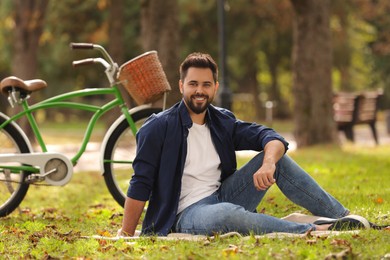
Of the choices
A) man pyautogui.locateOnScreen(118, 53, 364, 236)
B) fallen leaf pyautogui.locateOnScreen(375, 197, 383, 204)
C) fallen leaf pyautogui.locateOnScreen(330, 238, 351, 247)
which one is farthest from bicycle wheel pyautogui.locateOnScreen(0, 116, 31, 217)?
fallen leaf pyautogui.locateOnScreen(330, 238, 351, 247)

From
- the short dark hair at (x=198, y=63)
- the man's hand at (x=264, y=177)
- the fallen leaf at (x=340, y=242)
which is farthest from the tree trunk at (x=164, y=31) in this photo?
the fallen leaf at (x=340, y=242)

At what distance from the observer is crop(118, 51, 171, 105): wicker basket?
7125mm

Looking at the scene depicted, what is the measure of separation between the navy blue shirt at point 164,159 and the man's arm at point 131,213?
36mm

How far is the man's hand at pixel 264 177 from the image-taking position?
5.39 metres

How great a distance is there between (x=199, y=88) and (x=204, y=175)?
0.65 meters

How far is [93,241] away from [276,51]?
99.9ft

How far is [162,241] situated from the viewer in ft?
18.0

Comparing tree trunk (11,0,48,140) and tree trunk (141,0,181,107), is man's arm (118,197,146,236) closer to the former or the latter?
tree trunk (141,0,181,107)

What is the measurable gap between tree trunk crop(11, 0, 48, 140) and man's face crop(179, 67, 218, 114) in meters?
14.9

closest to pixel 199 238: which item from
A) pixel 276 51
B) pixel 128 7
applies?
pixel 128 7

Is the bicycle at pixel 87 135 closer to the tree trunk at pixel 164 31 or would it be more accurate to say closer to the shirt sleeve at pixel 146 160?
the shirt sleeve at pixel 146 160

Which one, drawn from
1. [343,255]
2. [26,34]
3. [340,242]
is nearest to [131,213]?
[340,242]

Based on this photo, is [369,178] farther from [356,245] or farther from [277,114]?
[277,114]

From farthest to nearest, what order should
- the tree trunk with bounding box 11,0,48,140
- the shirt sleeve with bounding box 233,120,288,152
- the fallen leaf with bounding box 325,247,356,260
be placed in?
A: the tree trunk with bounding box 11,0,48,140 < the shirt sleeve with bounding box 233,120,288,152 < the fallen leaf with bounding box 325,247,356,260
